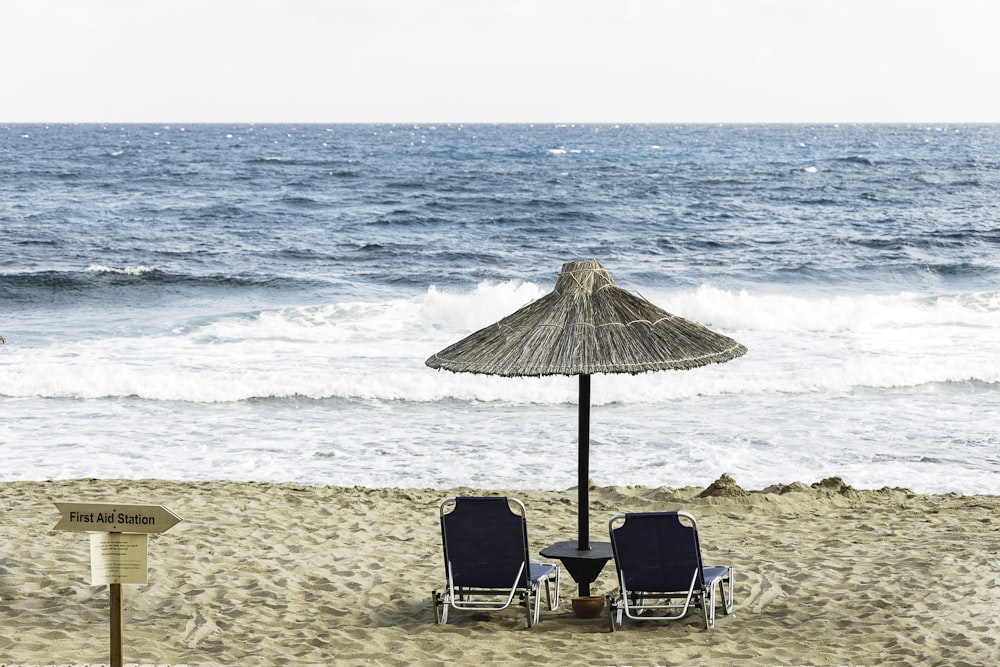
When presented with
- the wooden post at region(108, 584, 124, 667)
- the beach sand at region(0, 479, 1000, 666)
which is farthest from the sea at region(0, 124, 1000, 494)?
the wooden post at region(108, 584, 124, 667)

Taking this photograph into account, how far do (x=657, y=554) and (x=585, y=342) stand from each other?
1.23 metres

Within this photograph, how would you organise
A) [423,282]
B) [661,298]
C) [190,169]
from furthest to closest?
[190,169] → [423,282] → [661,298]

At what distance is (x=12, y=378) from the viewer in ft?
45.8

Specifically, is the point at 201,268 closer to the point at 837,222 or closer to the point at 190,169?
the point at 837,222

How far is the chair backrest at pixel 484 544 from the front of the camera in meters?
5.82

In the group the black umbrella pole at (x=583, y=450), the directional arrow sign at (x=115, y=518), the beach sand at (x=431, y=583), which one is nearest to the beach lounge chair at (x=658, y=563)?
the beach sand at (x=431, y=583)

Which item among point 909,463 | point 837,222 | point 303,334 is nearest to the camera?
point 909,463

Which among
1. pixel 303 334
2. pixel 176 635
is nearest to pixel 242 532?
pixel 176 635

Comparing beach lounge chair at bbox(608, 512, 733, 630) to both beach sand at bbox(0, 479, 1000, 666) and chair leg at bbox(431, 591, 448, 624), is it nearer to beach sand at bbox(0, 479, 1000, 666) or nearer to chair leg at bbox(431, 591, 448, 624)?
beach sand at bbox(0, 479, 1000, 666)

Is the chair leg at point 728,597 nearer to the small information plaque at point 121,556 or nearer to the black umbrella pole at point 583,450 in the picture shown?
the black umbrella pole at point 583,450

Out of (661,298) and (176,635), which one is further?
(661,298)

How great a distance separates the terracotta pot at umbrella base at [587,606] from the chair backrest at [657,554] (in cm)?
42

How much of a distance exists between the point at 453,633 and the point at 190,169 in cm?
4900

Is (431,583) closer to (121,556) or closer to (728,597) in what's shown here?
(728,597)
